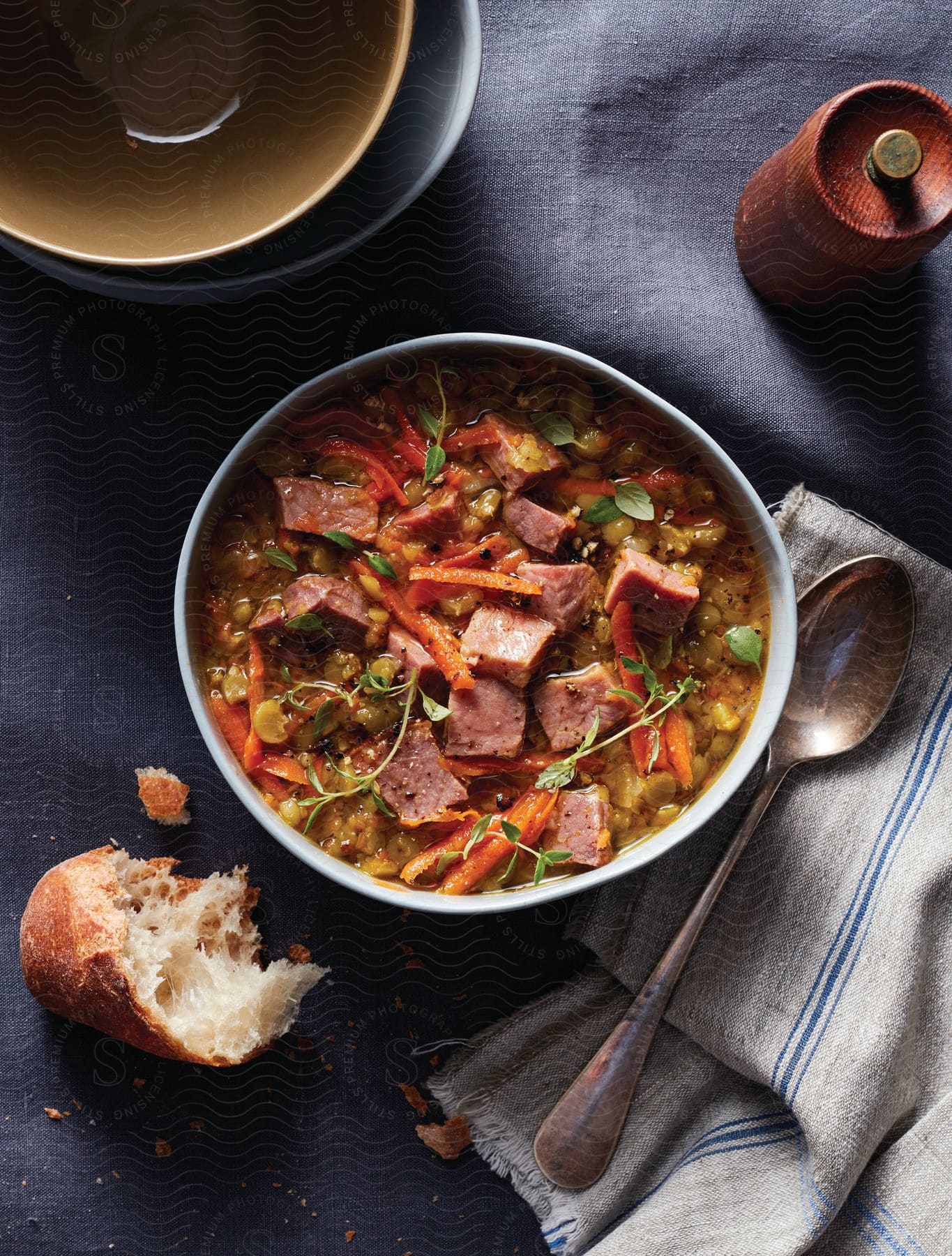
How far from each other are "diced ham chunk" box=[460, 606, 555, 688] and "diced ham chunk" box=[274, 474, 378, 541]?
378 millimetres

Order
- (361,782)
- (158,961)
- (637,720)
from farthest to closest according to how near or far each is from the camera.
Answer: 1. (158,961)
2. (637,720)
3. (361,782)

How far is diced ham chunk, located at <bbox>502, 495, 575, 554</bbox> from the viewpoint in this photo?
8.82 feet

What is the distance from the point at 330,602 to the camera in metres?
2.68

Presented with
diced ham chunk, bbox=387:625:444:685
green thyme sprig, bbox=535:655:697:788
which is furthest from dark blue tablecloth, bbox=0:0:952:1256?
diced ham chunk, bbox=387:625:444:685

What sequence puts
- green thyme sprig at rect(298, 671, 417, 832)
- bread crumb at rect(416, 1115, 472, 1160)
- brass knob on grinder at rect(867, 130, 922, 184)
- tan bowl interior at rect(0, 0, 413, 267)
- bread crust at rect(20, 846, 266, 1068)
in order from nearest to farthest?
tan bowl interior at rect(0, 0, 413, 267)
brass knob on grinder at rect(867, 130, 922, 184)
green thyme sprig at rect(298, 671, 417, 832)
bread crust at rect(20, 846, 266, 1068)
bread crumb at rect(416, 1115, 472, 1160)

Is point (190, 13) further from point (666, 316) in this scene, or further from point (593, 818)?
point (593, 818)

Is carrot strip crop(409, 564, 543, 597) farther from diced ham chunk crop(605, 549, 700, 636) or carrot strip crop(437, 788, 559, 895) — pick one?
carrot strip crop(437, 788, 559, 895)

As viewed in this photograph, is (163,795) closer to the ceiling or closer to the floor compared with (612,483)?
closer to the floor

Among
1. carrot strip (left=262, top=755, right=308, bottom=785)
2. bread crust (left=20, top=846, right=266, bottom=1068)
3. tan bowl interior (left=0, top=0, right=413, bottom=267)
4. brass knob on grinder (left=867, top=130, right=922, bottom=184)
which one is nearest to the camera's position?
tan bowl interior (left=0, top=0, right=413, bottom=267)

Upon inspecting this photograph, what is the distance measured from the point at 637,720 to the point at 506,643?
408mm

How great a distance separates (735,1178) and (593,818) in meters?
1.24

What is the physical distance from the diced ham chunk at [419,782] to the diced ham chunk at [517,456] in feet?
2.22

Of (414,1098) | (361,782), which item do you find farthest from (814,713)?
(414,1098)

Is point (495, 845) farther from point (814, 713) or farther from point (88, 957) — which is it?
point (88, 957)
